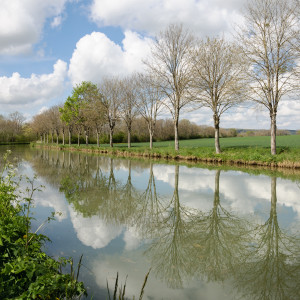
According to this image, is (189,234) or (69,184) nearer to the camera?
(189,234)

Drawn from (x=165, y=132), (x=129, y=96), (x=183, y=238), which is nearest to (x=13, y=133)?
(x=165, y=132)

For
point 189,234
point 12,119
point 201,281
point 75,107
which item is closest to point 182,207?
point 189,234

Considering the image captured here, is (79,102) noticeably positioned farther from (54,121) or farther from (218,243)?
(218,243)

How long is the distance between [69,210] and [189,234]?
4.10 meters

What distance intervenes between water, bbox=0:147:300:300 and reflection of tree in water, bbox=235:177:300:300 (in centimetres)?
1

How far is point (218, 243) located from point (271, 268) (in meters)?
1.24

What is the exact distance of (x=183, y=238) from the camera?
5828 millimetres

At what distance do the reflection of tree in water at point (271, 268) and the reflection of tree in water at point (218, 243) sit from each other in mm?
245

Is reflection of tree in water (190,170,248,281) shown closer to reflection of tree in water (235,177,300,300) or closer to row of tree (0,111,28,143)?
reflection of tree in water (235,177,300,300)

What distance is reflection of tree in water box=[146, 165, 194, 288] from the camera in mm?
4352

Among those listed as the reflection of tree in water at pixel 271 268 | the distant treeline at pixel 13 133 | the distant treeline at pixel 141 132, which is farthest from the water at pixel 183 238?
the distant treeline at pixel 13 133

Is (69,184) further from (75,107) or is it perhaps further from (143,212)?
(75,107)

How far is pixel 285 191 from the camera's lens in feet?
35.8

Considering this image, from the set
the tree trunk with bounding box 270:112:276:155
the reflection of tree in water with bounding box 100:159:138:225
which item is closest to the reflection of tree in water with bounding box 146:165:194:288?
the reflection of tree in water with bounding box 100:159:138:225
